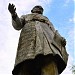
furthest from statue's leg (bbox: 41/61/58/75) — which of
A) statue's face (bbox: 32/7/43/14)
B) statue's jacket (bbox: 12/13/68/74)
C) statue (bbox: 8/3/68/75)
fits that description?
statue's face (bbox: 32/7/43/14)

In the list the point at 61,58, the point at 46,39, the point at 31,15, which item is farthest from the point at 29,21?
the point at 61,58

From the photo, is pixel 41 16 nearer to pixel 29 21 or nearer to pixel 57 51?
pixel 29 21

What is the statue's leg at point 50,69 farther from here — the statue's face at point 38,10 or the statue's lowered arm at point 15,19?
the statue's face at point 38,10

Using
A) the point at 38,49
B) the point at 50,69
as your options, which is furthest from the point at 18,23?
the point at 50,69

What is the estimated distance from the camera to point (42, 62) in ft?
21.1

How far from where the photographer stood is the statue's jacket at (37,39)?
254 inches

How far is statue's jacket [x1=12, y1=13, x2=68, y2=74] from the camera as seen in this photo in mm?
6448

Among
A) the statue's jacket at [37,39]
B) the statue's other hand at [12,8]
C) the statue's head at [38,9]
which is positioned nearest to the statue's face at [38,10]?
the statue's head at [38,9]

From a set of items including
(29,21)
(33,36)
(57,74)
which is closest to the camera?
(57,74)

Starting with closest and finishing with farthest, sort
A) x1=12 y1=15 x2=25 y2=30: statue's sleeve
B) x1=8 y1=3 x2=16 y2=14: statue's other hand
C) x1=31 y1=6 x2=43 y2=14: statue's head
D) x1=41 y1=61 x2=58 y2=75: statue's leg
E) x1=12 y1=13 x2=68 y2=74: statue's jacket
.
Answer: x1=41 y1=61 x2=58 y2=75: statue's leg < x1=12 y1=13 x2=68 y2=74: statue's jacket < x1=8 y1=3 x2=16 y2=14: statue's other hand < x1=12 y1=15 x2=25 y2=30: statue's sleeve < x1=31 y1=6 x2=43 y2=14: statue's head

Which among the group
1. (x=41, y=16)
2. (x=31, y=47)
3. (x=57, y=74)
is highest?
(x=41, y=16)

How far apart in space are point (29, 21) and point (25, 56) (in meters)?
1.11

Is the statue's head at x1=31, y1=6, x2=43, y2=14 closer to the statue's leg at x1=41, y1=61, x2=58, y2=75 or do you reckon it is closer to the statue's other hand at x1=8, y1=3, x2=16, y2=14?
the statue's other hand at x1=8, y1=3, x2=16, y2=14

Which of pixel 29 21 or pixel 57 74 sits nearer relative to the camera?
pixel 57 74
